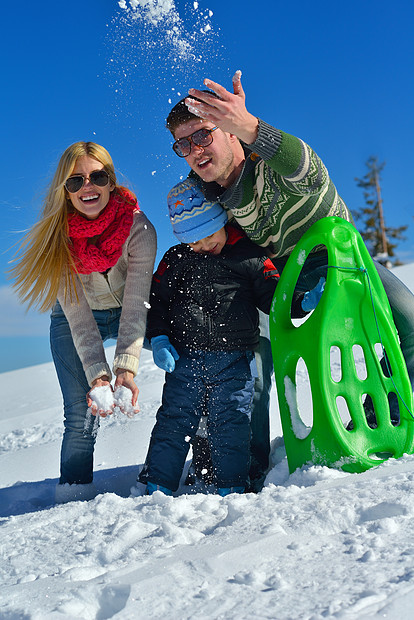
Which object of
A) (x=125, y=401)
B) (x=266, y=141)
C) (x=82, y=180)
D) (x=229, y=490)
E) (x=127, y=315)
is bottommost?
(x=229, y=490)

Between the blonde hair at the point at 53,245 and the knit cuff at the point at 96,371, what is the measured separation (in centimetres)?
41

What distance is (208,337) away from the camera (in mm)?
2637

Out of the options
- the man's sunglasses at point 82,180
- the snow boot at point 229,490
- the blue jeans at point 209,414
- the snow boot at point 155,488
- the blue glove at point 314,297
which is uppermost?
the man's sunglasses at point 82,180

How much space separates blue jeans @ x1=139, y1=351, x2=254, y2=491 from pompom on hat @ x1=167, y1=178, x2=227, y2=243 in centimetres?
59

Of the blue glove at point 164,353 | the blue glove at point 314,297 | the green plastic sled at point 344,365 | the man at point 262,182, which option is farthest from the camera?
the blue glove at point 164,353

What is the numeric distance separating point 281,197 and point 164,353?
915 millimetres

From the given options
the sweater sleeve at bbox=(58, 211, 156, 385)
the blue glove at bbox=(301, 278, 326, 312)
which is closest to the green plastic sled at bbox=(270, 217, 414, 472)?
the blue glove at bbox=(301, 278, 326, 312)

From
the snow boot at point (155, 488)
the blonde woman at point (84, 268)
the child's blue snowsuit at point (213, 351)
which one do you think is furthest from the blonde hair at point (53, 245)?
the snow boot at point (155, 488)

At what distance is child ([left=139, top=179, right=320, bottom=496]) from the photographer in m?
2.54

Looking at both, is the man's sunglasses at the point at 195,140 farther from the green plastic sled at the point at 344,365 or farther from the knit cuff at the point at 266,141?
the green plastic sled at the point at 344,365

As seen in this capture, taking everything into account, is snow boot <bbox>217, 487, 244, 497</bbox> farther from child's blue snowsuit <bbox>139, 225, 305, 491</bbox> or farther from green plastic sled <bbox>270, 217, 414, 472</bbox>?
green plastic sled <bbox>270, 217, 414, 472</bbox>

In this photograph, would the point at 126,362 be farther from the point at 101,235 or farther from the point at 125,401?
the point at 101,235

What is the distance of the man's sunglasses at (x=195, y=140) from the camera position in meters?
2.60

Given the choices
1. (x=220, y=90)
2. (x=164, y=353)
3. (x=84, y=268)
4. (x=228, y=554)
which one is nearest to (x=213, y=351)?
(x=164, y=353)
